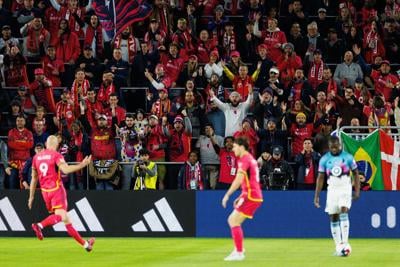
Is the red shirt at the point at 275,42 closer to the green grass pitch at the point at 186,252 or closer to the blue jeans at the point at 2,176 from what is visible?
the green grass pitch at the point at 186,252

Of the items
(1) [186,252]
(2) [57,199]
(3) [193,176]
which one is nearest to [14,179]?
(3) [193,176]

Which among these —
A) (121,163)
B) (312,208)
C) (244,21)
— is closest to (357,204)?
(312,208)

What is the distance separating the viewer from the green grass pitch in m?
18.2

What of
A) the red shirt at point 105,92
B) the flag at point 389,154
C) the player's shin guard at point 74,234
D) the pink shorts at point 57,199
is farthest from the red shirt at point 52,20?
the player's shin guard at point 74,234

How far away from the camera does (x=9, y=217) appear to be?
1020 inches

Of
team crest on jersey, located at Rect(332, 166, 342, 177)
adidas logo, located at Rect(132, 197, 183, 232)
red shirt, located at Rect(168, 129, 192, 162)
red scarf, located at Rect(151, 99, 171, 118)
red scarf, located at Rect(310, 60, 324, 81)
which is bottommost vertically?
adidas logo, located at Rect(132, 197, 183, 232)

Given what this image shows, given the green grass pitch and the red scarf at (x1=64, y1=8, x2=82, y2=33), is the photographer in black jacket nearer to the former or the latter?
the green grass pitch

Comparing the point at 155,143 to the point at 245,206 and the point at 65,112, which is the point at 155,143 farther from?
the point at 245,206

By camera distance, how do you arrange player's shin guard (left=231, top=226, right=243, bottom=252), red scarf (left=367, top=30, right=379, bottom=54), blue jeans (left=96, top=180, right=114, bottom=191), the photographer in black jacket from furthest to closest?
1. red scarf (left=367, top=30, right=379, bottom=54)
2. blue jeans (left=96, top=180, right=114, bottom=191)
3. the photographer in black jacket
4. player's shin guard (left=231, top=226, right=243, bottom=252)

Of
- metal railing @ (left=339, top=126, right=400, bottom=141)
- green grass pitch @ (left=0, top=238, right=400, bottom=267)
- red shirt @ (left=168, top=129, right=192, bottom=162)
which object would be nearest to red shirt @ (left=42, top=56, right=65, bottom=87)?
red shirt @ (left=168, top=129, right=192, bottom=162)

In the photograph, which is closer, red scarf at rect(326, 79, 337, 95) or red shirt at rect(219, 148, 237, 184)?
red shirt at rect(219, 148, 237, 184)

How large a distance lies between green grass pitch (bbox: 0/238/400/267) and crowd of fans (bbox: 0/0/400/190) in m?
2.25

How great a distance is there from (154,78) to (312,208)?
6.12 metres

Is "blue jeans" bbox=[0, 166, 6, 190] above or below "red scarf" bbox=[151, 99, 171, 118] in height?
below
